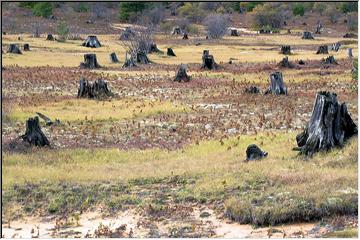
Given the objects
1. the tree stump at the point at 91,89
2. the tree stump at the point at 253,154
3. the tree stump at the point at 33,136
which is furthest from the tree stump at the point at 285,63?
the tree stump at the point at 253,154

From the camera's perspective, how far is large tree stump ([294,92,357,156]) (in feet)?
54.0

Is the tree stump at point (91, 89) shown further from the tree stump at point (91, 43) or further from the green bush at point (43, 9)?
the green bush at point (43, 9)

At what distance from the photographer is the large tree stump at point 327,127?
54.0 feet

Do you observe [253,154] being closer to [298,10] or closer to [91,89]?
[91,89]

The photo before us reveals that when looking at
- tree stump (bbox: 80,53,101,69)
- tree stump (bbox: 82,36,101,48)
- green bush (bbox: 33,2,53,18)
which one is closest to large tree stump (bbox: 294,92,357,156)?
tree stump (bbox: 80,53,101,69)

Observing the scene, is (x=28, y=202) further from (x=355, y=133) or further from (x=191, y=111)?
(x=191, y=111)

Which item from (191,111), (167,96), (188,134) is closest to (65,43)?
(167,96)

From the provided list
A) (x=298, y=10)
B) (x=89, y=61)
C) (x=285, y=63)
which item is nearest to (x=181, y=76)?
(x=285, y=63)

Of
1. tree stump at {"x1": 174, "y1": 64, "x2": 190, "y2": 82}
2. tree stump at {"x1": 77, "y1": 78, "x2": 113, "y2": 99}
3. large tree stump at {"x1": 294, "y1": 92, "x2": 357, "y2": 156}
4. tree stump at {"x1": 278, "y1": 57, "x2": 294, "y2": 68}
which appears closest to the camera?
large tree stump at {"x1": 294, "y1": 92, "x2": 357, "y2": 156}

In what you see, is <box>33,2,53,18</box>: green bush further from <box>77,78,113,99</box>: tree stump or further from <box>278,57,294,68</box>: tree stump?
<box>77,78,113,99</box>: tree stump

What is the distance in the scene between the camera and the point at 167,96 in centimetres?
3134

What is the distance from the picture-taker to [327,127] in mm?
16562

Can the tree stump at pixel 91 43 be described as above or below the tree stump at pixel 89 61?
above

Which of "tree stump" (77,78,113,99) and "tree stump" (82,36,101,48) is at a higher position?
"tree stump" (82,36,101,48)
